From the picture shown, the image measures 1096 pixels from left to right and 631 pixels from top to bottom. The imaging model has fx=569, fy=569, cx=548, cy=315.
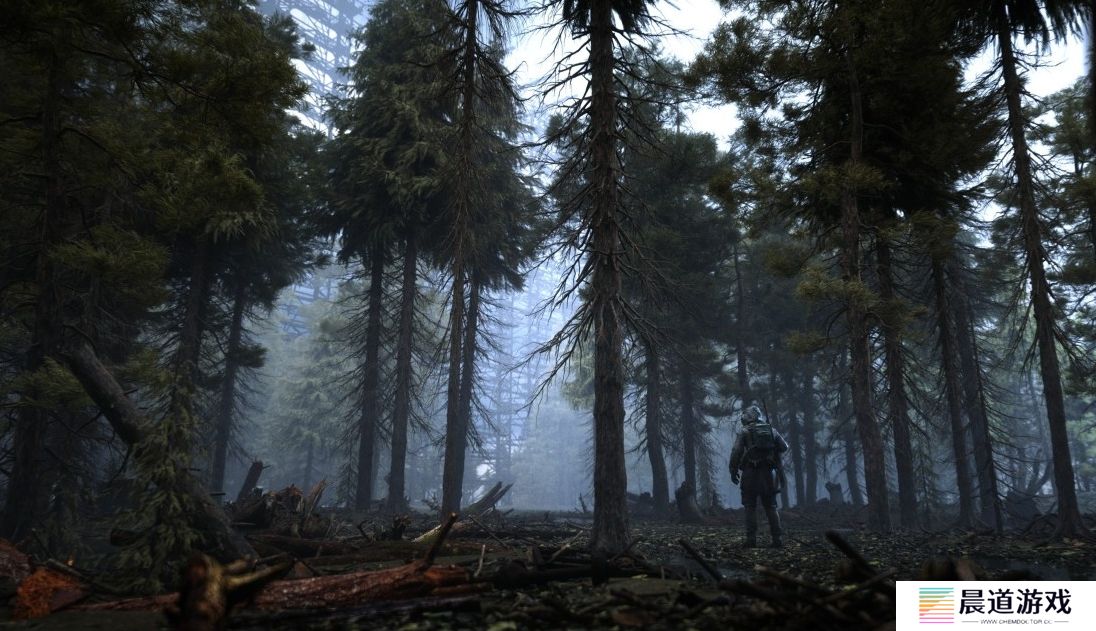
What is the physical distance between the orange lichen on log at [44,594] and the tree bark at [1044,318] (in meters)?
14.2

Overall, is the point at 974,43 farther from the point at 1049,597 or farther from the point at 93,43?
the point at 93,43

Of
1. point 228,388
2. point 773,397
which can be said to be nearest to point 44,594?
point 228,388

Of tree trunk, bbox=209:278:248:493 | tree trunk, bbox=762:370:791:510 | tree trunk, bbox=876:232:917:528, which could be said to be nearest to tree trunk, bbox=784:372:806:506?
tree trunk, bbox=762:370:791:510

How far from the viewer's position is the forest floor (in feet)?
12.2

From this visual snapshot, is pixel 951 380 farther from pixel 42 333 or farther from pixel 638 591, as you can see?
pixel 42 333

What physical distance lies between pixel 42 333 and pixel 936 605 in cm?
1254

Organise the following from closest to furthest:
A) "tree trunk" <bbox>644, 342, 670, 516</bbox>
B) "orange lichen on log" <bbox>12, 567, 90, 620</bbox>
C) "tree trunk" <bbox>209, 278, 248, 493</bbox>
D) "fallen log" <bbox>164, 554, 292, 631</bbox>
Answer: "fallen log" <bbox>164, 554, 292, 631</bbox> → "orange lichen on log" <bbox>12, 567, 90, 620</bbox> → "tree trunk" <bbox>209, 278, 248, 493</bbox> → "tree trunk" <bbox>644, 342, 670, 516</bbox>

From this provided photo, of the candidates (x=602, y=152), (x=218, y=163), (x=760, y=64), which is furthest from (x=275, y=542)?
(x=760, y=64)

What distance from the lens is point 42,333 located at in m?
9.51

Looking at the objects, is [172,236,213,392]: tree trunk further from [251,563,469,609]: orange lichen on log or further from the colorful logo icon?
the colorful logo icon

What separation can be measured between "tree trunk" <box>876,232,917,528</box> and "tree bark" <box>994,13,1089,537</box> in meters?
2.37

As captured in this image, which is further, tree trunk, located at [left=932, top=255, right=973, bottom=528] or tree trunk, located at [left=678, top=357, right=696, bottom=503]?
tree trunk, located at [left=678, top=357, right=696, bottom=503]

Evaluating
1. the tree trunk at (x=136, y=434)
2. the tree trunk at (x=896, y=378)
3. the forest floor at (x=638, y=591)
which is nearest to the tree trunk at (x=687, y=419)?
the tree trunk at (x=896, y=378)

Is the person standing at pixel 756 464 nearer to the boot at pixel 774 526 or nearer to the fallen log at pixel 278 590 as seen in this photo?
the boot at pixel 774 526
